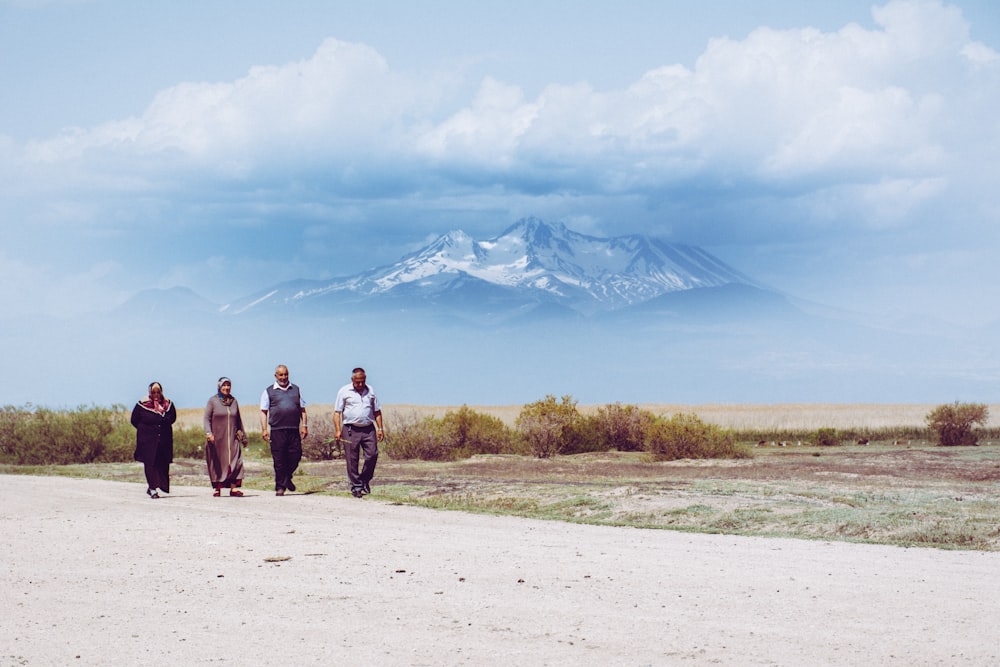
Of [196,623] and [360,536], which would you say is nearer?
[196,623]

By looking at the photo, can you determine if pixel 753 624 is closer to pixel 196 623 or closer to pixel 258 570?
pixel 196 623

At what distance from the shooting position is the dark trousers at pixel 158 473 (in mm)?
21094

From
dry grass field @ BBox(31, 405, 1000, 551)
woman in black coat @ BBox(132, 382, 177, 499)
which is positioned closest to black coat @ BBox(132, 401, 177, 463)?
woman in black coat @ BBox(132, 382, 177, 499)

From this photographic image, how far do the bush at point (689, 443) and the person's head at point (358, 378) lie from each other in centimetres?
1885

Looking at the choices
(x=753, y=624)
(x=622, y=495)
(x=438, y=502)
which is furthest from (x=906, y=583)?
(x=438, y=502)

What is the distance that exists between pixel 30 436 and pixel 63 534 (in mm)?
24807

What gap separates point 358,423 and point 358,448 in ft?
1.93

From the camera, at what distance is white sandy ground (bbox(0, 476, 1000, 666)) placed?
861 cm

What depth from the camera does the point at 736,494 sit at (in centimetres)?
1995

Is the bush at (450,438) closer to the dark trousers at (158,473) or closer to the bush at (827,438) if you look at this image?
the bush at (827,438)

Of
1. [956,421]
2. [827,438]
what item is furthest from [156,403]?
[956,421]

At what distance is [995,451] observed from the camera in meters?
39.0

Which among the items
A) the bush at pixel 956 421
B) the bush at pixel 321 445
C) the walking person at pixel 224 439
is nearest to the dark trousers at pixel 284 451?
the walking person at pixel 224 439

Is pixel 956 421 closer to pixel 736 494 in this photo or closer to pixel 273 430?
pixel 736 494
